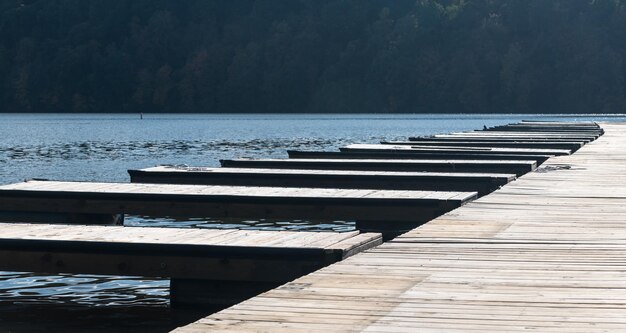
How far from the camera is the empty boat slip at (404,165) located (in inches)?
838

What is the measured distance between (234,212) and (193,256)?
4.97 meters

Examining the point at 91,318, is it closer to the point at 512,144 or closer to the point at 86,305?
the point at 86,305

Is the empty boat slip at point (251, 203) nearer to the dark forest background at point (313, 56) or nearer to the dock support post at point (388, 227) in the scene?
the dock support post at point (388, 227)

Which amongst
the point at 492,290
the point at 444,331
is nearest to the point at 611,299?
the point at 492,290

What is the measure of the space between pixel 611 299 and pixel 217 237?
5.04 meters

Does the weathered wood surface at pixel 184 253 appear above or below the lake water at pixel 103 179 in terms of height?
above

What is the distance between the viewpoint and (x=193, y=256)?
10.8 meters

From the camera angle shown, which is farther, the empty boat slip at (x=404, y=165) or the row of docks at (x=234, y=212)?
the empty boat slip at (x=404, y=165)

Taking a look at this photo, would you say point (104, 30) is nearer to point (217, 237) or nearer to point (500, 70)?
point (500, 70)

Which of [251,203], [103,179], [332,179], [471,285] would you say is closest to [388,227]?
[251,203]

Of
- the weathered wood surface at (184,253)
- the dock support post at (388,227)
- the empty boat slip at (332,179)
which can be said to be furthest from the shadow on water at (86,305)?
the empty boat slip at (332,179)

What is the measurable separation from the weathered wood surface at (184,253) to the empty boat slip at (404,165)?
10.2m

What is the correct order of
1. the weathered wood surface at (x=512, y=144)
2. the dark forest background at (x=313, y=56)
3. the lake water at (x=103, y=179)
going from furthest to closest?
the dark forest background at (x=313, y=56) < the weathered wood surface at (x=512, y=144) < the lake water at (x=103, y=179)

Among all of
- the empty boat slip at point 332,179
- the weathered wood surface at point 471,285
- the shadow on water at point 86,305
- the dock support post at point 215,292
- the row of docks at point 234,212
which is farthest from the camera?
the empty boat slip at point 332,179
